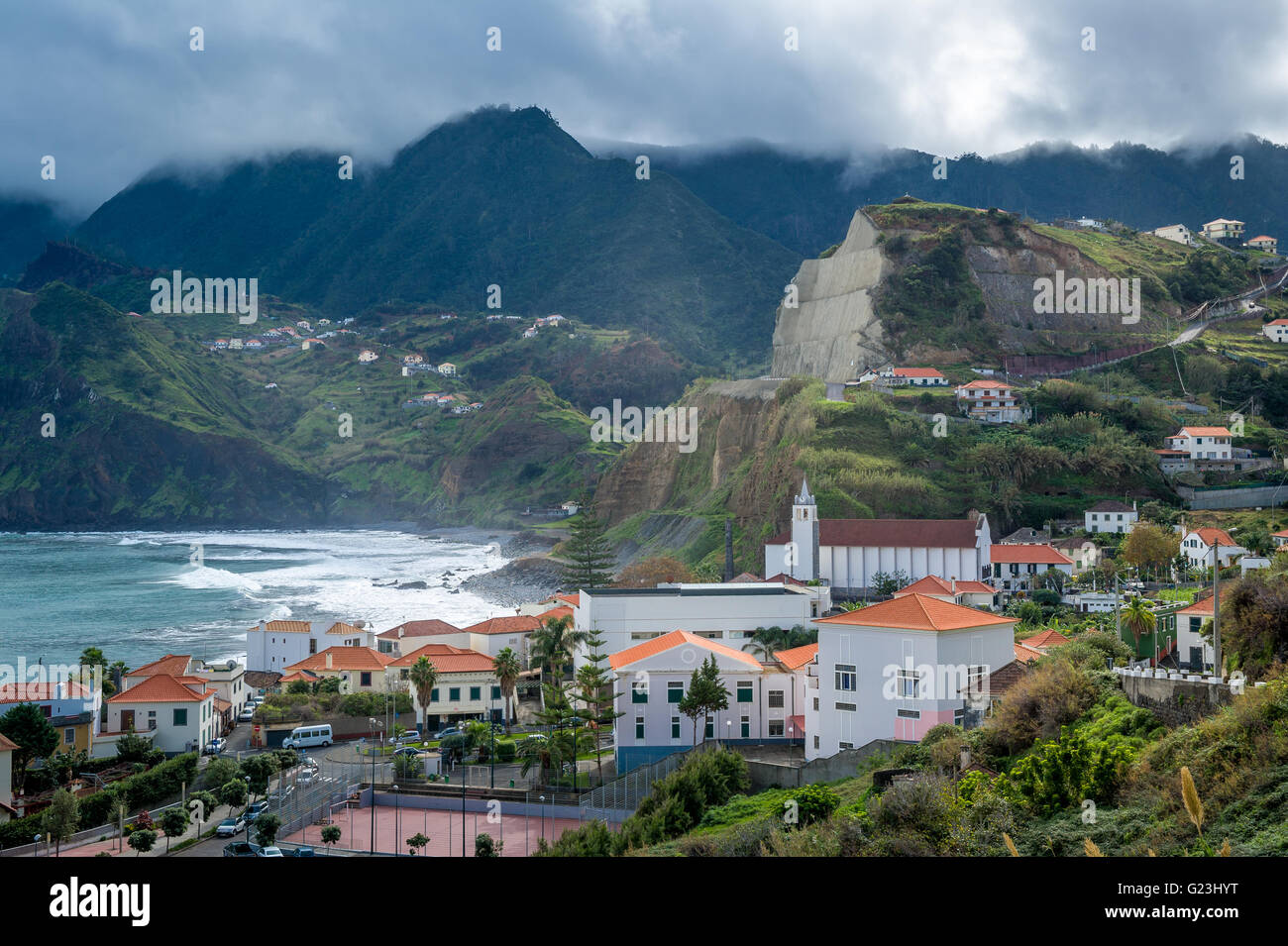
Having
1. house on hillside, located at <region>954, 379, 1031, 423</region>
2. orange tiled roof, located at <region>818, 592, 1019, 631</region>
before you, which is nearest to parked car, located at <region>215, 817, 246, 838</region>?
orange tiled roof, located at <region>818, 592, 1019, 631</region>

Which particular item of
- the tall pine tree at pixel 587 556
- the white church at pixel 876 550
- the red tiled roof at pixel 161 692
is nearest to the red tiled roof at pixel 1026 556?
the white church at pixel 876 550

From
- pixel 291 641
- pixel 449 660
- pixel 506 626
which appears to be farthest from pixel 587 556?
pixel 449 660

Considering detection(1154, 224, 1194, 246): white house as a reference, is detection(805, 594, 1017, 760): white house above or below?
below

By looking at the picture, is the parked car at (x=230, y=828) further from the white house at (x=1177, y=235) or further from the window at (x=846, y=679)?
the white house at (x=1177, y=235)

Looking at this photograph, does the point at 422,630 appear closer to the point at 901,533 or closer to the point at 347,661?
the point at 347,661

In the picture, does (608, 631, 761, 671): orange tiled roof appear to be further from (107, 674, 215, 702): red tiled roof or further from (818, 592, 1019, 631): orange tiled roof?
(107, 674, 215, 702): red tiled roof
